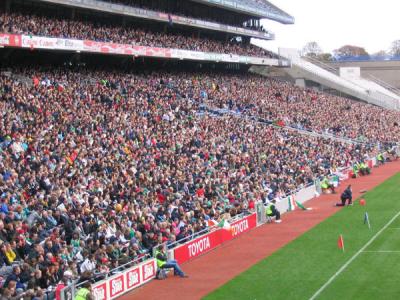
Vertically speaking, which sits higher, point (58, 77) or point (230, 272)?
point (58, 77)

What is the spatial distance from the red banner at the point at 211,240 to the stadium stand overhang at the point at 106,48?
46.9 feet

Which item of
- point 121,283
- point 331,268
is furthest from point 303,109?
point 121,283

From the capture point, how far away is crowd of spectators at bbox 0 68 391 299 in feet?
64.1

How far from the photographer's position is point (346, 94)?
78.0 m

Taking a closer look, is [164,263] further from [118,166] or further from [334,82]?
[334,82]

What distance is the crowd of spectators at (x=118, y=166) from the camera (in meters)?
19.5

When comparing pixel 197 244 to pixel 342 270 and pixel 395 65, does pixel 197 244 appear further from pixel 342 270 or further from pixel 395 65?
pixel 395 65

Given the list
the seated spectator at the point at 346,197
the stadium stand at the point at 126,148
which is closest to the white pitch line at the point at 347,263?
the seated spectator at the point at 346,197

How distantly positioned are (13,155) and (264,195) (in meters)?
12.5

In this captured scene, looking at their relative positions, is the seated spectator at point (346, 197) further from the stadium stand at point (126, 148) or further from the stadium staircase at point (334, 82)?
the stadium staircase at point (334, 82)

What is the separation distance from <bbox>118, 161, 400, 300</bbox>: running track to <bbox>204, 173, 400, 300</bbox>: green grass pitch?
1.59 ft

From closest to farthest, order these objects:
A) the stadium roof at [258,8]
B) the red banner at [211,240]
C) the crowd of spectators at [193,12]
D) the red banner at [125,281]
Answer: the red banner at [125,281] → the red banner at [211,240] → the crowd of spectators at [193,12] → the stadium roof at [258,8]

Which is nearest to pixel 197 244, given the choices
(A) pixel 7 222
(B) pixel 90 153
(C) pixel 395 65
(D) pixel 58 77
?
(B) pixel 90 153

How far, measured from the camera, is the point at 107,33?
42906mm
